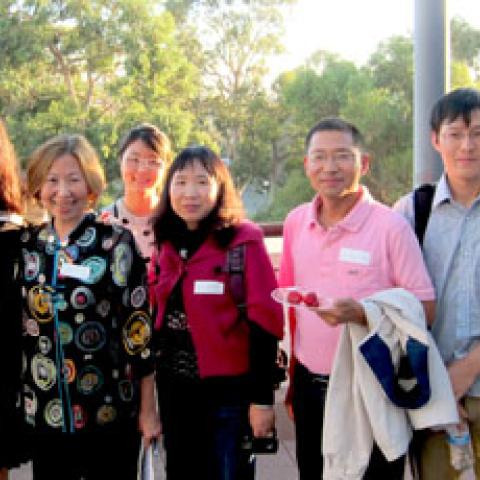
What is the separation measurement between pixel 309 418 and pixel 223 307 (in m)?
0.54

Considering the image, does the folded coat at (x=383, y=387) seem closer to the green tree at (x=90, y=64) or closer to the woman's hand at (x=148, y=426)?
the woman's hand at (x=148, y=426)

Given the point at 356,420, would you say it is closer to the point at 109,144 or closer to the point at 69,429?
the point at 69,429

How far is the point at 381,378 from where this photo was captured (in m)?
2.27

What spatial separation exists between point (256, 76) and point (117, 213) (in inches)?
897

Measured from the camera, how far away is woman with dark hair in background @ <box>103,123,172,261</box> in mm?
3709

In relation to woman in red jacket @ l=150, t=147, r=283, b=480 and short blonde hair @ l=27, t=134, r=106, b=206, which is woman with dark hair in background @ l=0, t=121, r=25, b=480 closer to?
short blonde hair @ l=27, t=134, r=106, b=206

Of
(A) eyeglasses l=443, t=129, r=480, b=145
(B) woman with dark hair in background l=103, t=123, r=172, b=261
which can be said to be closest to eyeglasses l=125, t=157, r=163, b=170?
(B) woman with dark hair in background l=103, t=123, r=172, b=261

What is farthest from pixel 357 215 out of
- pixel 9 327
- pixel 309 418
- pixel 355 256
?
pixel 9 327

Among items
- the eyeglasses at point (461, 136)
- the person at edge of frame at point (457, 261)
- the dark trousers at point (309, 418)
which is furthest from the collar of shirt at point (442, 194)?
the dark trousers at point (309, 418)

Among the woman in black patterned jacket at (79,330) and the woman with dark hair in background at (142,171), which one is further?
the woman with dark hair in background at (142,171)

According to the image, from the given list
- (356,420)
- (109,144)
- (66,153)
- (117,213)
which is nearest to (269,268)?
(356,420)

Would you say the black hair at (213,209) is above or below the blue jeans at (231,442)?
above

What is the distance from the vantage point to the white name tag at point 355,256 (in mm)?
2436

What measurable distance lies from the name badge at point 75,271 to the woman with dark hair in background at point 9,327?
0.20 meters
